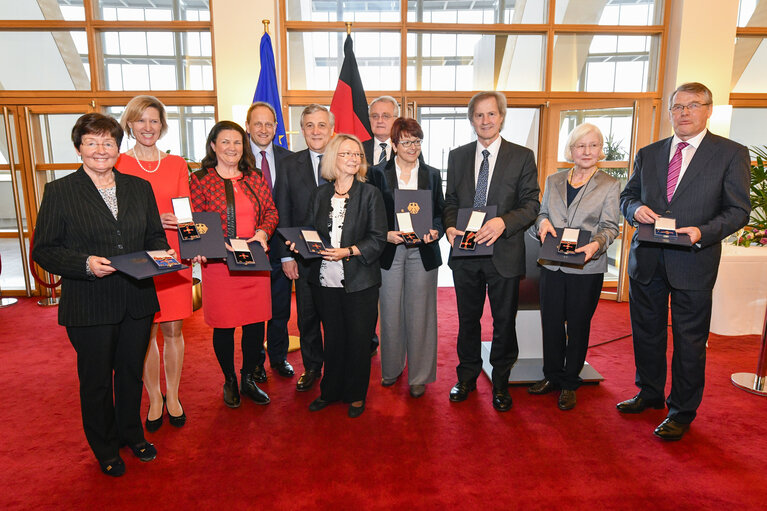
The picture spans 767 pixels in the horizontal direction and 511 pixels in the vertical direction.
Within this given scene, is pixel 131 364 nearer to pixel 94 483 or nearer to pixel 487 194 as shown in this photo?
pixel 94 483

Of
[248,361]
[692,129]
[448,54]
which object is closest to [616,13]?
[448,54]

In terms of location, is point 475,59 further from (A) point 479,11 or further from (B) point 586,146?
(B) point 586,146

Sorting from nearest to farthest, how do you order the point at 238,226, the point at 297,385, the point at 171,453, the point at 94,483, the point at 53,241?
the point at 53,241 < the point at 94,483 < the point at 171,453 < the point at 238,226 < the point at 297,385

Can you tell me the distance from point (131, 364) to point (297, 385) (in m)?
1.20

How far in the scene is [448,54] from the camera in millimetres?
5641

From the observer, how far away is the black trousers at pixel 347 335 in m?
2.64

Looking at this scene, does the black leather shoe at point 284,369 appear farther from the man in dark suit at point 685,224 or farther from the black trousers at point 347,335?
the man in dark suit at point 685,224

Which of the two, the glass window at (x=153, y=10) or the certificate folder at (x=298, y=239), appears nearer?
the certificate folder at (x=298, y=239)

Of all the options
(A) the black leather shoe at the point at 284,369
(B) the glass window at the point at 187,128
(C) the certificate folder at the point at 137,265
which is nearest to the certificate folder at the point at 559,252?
(C) the certificate folder at the point at 137,265

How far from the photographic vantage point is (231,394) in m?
2.89

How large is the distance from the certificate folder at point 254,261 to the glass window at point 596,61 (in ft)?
15.2

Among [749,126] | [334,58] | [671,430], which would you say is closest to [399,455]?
[671,430]

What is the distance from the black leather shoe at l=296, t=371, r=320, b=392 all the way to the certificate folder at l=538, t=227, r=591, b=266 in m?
1.75

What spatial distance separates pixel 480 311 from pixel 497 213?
2.11 ft
